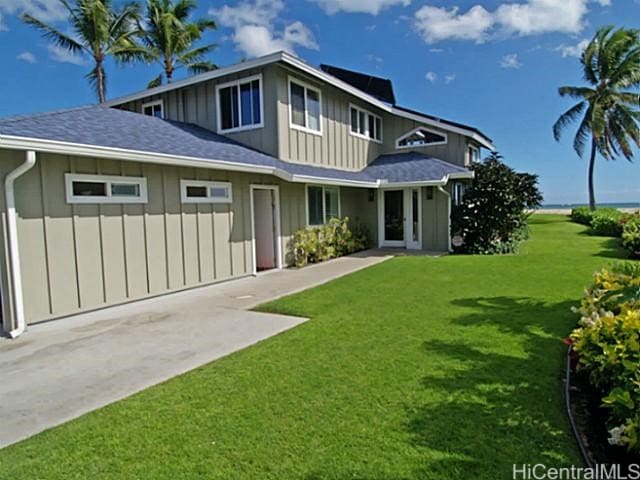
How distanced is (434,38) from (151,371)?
20342 millimetres

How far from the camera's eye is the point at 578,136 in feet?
91.7

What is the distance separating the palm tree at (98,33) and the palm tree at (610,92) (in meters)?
28.2

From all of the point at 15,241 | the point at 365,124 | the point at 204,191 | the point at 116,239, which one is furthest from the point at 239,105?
the point at 15,241

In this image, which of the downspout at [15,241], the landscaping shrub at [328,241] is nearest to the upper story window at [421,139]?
the landscaping shrub at [328,241]

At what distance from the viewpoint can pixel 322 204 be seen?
13250mm

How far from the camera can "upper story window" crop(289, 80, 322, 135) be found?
1209 centimetres

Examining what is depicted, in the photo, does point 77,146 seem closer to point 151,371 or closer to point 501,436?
point 151,371

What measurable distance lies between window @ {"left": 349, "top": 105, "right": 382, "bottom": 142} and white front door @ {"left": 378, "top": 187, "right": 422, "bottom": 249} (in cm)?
288

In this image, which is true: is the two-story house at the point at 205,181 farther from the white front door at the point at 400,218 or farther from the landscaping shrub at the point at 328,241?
the landscaping shrub at the point at 328,241

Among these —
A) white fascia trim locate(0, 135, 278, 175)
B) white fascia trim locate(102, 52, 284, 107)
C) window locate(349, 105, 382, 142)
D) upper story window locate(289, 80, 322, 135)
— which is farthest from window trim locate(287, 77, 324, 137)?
white fascia trim locate(0, 135, 278, 175)

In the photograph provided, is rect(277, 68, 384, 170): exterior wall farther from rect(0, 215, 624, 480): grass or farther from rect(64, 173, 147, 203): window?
rect(0, 215, 624, 480): grass

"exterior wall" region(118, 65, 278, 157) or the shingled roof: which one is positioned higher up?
"exterior wall" region(118, 65, 278, 157)

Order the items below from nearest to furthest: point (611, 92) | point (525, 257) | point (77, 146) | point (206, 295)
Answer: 1. point (77, 146)
2. point (206, 295)
3. point (525, 257)
4. point (611, 92)

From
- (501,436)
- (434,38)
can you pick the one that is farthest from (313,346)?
(434,38)
